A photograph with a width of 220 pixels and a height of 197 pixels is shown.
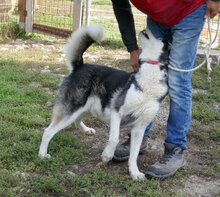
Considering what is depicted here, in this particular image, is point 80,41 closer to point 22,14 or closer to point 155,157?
point 155,157

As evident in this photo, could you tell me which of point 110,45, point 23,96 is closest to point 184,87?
point 23,96

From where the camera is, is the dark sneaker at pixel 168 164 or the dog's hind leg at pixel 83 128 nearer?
the dark sneaker at pixel 168 164

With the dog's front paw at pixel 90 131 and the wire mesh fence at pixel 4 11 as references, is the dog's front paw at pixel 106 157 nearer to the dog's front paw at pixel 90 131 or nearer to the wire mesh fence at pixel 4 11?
the dog's front paw at pixel 90 131

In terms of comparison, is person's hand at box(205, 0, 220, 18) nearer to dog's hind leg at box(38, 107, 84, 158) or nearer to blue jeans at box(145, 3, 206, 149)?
blue jeans at box(145, 3, 206, 149)

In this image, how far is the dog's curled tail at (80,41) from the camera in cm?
287

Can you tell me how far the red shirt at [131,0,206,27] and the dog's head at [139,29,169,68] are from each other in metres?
0.17

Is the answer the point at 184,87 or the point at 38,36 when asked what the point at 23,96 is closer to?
the point at 184,87

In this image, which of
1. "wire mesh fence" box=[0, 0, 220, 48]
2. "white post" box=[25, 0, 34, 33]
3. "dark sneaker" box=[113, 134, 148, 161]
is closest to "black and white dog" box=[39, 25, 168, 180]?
"dark sneaker" box=[113, 134, 148, 161]

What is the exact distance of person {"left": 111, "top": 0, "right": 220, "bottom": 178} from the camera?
250cm

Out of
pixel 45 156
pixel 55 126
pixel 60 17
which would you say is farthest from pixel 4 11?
pixel 45 156

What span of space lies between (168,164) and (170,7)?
126 centimetres

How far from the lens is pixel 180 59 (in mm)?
2584

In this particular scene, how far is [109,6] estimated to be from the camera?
11.7m

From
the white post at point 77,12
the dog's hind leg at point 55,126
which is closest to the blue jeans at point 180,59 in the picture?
the dog's hind leg at point 55,126
